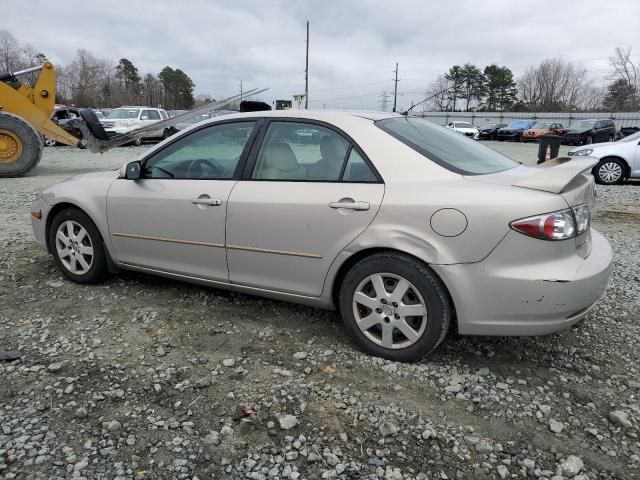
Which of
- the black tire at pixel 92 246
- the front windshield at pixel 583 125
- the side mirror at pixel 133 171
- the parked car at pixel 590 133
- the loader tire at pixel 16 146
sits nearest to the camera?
the side mirror at pixel 133 171

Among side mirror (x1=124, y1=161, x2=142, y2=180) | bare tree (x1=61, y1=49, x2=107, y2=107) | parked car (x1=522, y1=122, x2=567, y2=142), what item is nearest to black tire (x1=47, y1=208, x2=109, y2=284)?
side mirror (x1=124, y1=161, x2=142, y2=180)

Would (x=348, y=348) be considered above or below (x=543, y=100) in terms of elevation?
below

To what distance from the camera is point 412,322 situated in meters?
2.96

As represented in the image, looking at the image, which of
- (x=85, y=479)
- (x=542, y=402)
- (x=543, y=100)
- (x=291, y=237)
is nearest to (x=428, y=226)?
(x=291, y=237)

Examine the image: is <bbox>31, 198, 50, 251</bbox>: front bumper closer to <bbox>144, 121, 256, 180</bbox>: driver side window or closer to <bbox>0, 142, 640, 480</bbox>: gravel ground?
<bbox>0, 142, 640, 480</bbox>: gravel ground

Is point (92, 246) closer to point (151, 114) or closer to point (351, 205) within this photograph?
point (351, 205)

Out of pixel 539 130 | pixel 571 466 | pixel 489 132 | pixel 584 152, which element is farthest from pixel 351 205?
pixel 489 132

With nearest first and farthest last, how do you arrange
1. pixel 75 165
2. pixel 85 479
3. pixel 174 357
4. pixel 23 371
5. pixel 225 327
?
1. pixel 85 479
2. pixel 23 371
3. pixel 174 357
4. pixel 225 327
5. pixel 75 165

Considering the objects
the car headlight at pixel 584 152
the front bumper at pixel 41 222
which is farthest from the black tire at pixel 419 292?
the car headlight at pixel 584 152

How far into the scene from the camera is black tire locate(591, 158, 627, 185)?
1120 centimetres

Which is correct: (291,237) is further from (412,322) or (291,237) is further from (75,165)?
(75,165)

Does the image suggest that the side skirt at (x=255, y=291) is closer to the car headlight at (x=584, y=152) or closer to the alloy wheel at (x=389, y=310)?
the alloy wheel at (x=389, y=310)

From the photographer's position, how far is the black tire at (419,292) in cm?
282

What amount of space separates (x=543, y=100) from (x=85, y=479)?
87108mm
